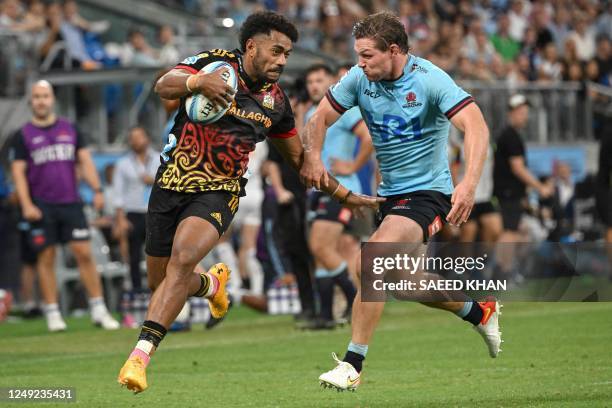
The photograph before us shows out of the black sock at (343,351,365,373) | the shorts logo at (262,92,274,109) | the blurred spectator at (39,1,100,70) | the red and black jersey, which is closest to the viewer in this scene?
the black sock at (343,351,365,373)

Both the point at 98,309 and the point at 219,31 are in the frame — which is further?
the point at 219,31

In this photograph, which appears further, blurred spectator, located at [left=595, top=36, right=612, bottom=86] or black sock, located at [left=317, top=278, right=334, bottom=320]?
blurred spectator, located at [left=595, top=36, right=612, bottom=86]

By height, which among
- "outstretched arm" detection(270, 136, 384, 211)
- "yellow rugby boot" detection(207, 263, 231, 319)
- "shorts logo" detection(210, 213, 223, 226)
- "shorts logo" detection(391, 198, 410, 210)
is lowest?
"yellow rugby boot" detection(207, 263, 231, 319)

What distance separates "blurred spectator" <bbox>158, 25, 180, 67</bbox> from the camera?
21.7 metres

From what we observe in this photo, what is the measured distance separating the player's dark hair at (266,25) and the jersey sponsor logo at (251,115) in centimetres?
46

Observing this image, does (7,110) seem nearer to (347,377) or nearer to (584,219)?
(584,219)

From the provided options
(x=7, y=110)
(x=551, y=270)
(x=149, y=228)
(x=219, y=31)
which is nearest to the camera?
(x=149, y=228)

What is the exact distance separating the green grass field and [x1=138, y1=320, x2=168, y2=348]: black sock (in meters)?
0.58

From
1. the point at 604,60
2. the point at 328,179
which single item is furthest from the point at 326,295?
the point at 604,60

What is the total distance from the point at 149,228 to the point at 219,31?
48.0ft

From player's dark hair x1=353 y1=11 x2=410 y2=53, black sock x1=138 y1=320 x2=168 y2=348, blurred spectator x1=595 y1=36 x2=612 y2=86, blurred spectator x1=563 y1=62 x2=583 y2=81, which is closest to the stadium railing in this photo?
blurred spectator x1=563 y1=62 x2=583 y2=81

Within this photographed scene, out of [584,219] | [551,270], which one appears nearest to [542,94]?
[584,219]

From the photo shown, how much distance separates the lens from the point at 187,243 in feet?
28.8

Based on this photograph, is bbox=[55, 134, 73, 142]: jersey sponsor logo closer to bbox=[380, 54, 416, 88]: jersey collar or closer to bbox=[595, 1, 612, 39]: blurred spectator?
bbox=[380, 54, 416, 88]: jersey collar
